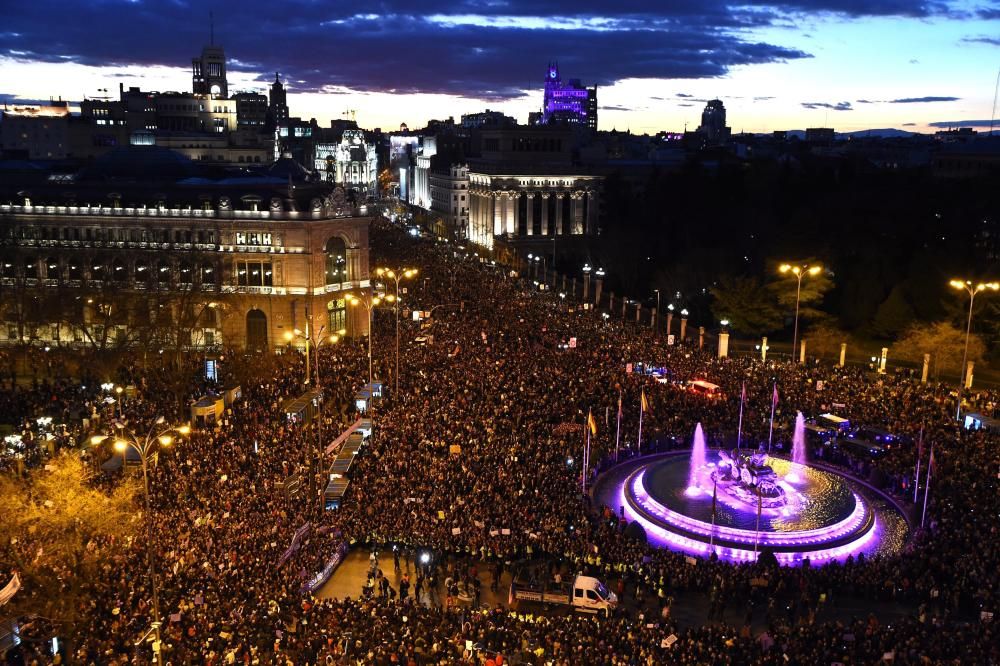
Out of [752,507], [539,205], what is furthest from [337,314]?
[539,205]

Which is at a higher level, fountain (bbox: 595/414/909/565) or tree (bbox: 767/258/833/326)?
tree (bbox: 767/258/833/326)

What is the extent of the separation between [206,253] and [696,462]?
36.1 m

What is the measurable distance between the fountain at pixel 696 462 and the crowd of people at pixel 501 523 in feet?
6.26

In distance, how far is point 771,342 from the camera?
5900 cm

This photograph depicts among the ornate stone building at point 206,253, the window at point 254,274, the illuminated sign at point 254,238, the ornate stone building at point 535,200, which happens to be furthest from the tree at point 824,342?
the ornate stone building at point 535,200

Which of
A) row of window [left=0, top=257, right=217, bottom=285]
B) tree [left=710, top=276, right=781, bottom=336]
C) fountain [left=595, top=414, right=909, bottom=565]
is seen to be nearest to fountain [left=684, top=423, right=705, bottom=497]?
fountain [left=595, top=414, right=909, bottom=565]

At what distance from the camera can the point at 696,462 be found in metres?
32.7

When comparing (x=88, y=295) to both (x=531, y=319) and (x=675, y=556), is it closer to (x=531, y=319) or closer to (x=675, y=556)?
(x=531, y=319)

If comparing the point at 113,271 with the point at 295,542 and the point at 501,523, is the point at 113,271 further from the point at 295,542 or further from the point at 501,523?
the point at 501,523

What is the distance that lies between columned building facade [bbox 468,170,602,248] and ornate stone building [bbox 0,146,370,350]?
5377 cm

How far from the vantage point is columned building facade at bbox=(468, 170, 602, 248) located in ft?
363

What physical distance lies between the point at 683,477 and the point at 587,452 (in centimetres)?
367

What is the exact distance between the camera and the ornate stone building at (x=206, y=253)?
2140 inches

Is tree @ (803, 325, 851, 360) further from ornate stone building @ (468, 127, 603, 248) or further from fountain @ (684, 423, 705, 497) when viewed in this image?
ornate stone building @ (468, 127, 603, 248)
